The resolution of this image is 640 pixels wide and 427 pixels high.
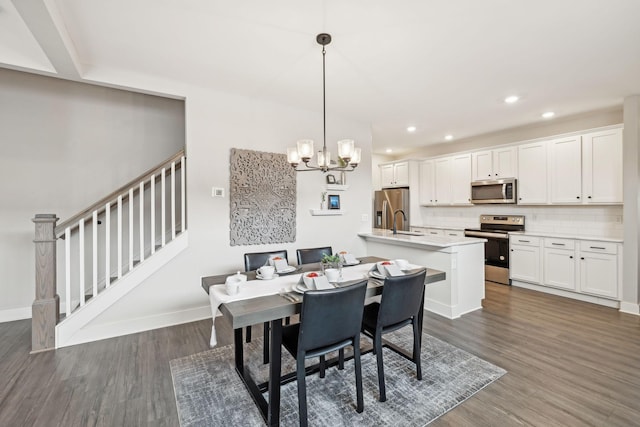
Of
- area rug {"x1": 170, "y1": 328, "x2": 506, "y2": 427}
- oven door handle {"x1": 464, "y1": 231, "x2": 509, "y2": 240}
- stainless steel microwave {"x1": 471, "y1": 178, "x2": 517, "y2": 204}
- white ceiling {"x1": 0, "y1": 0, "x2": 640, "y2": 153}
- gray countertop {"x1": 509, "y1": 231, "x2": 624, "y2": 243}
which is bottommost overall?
area rug {"x1": 170, "y1": 328, "x2": 506, "y2": 427}

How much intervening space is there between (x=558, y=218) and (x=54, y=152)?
711 cm

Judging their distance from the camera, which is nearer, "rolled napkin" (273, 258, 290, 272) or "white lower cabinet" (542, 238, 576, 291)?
"rolled napkin" (273, 258, 290, 272)

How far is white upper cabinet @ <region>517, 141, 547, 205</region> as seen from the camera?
15.4ft

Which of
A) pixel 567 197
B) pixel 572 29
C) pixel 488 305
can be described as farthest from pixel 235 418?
pixel 567 197

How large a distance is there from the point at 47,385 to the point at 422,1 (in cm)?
385

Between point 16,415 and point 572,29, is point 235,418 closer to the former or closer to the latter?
point 16,415

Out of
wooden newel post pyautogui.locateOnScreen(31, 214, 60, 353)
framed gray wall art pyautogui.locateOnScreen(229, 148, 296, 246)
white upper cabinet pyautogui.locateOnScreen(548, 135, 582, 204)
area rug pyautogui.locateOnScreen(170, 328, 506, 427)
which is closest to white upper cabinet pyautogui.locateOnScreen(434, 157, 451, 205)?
white upper cabinet pyautogui.locateOnScreen(548, 135, 582, 204)

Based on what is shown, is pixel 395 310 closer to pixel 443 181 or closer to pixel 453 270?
pixel 453 270

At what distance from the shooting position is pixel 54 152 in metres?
3.54

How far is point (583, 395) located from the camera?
6.79ft

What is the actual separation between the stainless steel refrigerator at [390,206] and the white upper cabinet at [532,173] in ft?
6.92

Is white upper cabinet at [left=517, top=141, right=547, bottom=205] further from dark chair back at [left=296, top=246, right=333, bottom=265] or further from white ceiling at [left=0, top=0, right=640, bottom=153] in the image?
dark chair back at [left=296, top=246, right=333, bottom=265]

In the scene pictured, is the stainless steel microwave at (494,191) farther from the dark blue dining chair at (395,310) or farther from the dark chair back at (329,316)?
the dark chair back at (329,316)

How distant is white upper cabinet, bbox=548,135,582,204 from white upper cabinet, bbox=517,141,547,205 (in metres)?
0.09
